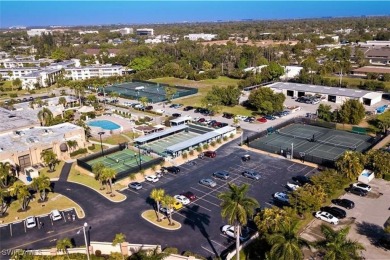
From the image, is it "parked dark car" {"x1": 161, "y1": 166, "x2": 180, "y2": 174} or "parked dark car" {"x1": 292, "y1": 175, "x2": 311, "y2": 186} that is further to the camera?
"parked dark car" {"x1": 161, "y1": 166, "x2": 180, "y2": 174}

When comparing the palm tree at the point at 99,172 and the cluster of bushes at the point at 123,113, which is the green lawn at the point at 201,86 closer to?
the cluster of bushes at the point at 123,113

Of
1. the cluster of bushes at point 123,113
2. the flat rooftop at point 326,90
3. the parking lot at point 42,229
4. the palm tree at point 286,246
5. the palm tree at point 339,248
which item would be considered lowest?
the parking lot at point 42,229

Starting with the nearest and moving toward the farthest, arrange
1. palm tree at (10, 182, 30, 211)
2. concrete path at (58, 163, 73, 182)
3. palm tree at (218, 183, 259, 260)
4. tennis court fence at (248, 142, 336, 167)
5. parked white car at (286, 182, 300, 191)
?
palm tree at (218, 183, 259, 260)
palm tree at (10, 182, 30, 211)
parked white car at (286, 182, 300, 191)
tennis court fence at (248, 142, 336, 167)
concrete path at (58, 163, 73, 182)

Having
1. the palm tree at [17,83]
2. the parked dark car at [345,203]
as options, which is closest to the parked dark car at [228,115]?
the parked dark car at [345,203]

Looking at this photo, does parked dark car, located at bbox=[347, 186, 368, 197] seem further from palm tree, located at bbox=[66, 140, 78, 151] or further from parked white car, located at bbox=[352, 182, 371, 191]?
palm tree, located at bbox=[66, 140, 78, 151]

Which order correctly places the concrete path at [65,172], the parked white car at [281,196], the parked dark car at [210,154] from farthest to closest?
the parked dark car at [210,154] < the concrete path at [65,172] < the parked white car at [281,196]

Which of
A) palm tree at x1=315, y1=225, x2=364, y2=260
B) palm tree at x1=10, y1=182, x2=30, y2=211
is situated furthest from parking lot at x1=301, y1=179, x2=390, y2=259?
palm tree at x1=10, y1=182, x2=30, y2=211

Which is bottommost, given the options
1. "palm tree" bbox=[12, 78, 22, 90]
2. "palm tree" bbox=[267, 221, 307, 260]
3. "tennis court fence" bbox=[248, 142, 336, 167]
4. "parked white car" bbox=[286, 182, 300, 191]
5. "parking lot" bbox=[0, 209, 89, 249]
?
"parking lot" bbox=[0, 209, 89, 249]
